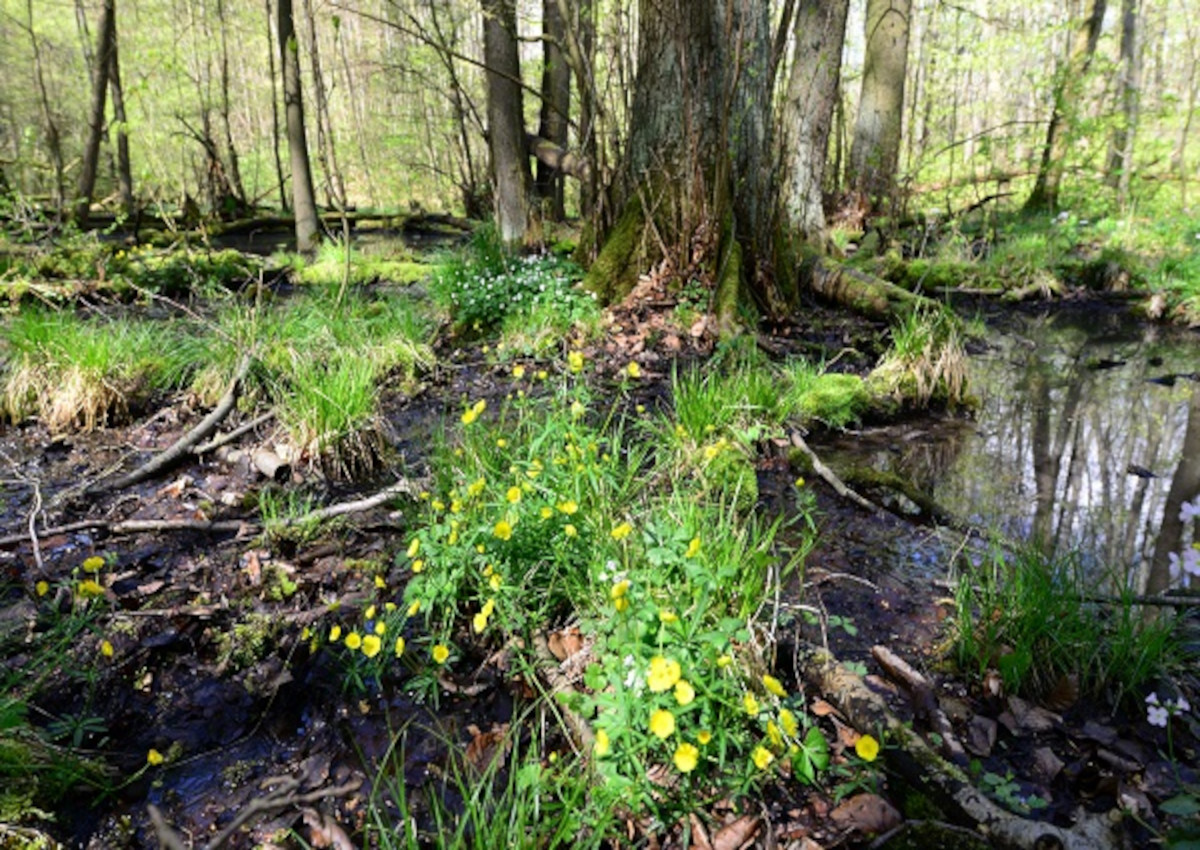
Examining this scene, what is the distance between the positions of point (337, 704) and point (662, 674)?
41.9 inches

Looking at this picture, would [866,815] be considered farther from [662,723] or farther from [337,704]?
[337,704]

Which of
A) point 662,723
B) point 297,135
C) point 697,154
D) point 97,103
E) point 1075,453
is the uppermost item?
point 97,103

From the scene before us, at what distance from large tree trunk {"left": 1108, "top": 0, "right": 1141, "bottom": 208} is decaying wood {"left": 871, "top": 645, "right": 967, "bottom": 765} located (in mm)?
10088

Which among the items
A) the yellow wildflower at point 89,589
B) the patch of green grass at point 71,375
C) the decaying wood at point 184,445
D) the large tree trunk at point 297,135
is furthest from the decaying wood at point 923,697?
the large tree trunk at point 297,135

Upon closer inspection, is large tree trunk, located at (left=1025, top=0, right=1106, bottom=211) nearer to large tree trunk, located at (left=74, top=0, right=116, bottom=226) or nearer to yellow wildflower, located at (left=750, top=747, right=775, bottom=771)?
yellow wildflower, located at (left=750, top=747, right=775, bottom=771)

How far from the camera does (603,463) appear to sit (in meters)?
2.40

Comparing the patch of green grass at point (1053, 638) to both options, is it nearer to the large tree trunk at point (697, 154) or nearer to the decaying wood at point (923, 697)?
the decaying wood at point (923, 697)

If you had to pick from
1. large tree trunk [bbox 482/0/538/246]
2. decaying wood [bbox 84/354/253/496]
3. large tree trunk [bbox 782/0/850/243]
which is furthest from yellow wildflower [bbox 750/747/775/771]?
large tree trunk [bbox 482/0/538/246]

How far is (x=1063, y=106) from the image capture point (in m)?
9.27

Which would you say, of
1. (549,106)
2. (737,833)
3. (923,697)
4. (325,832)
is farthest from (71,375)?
(549,106)

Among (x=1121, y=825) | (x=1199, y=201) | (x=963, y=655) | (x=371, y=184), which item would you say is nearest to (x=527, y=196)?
(x=963, y=655)

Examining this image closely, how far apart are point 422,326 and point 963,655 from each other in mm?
4440

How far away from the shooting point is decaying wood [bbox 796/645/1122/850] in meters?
1.31

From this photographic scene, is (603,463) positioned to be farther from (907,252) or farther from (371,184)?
(371,184)
